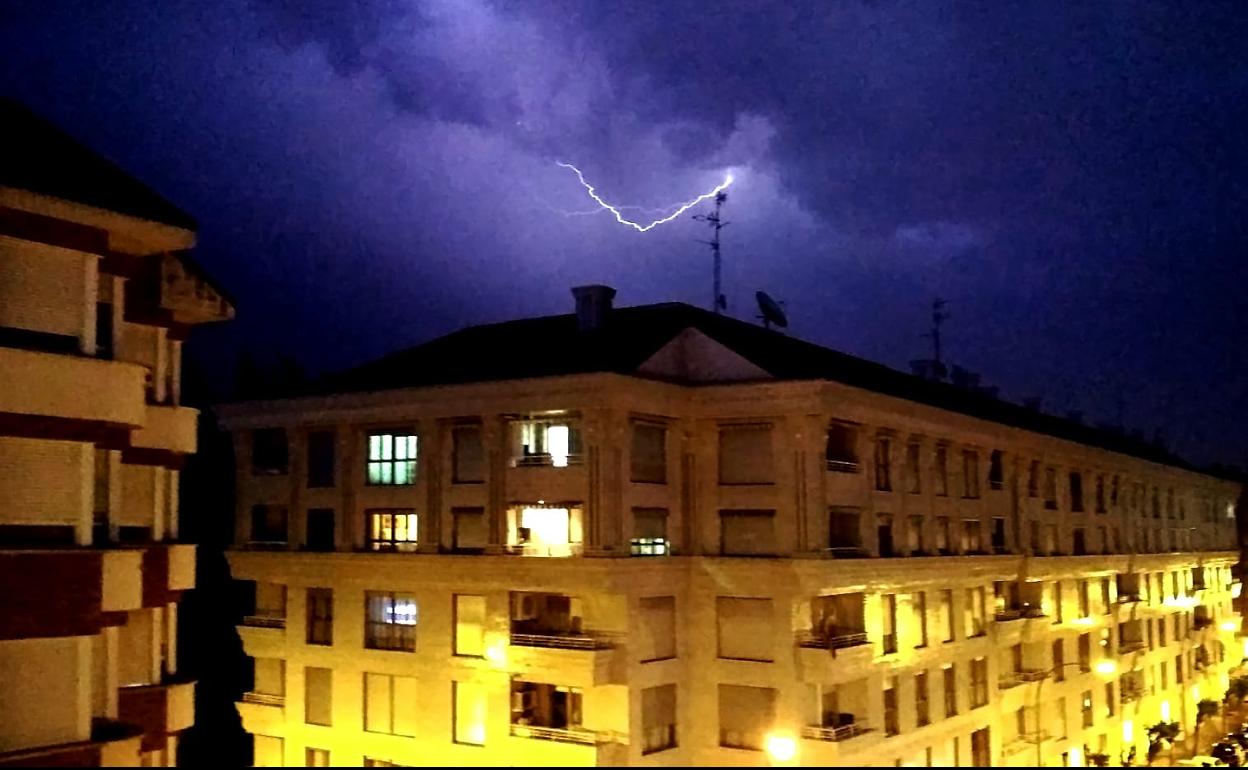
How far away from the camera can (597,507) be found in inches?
1412

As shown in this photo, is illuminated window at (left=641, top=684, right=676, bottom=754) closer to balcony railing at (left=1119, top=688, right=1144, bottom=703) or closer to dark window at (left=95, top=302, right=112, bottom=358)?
dark window at (left=95, top=302, right=112, bottom=358)

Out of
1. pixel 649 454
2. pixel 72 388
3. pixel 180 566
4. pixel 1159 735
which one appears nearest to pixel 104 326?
pixel 72 388

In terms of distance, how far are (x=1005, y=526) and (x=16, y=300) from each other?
136 ft

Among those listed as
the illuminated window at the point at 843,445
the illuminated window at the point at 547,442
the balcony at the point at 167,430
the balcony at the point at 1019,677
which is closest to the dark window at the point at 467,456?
the illuminated window at the point at 547,442

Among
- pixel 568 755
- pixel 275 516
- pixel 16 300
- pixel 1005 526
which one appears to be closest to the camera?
pixel 16 300

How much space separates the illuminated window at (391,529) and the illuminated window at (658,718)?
953cm

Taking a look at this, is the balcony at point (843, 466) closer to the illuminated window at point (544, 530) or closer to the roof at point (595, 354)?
the roof at point (595, 354)

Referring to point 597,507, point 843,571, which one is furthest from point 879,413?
point 597,507

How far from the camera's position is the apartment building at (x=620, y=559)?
1421 inches

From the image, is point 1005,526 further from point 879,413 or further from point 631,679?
point 631,679

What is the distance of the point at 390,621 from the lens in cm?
4031

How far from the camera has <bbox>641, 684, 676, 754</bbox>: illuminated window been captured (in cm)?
3606

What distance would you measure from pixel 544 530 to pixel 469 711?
6292 mm

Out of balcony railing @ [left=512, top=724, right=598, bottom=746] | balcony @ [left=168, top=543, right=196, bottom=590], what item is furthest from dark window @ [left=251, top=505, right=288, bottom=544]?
balcony @ [left=168, top=543, right=196, bottom=590]
